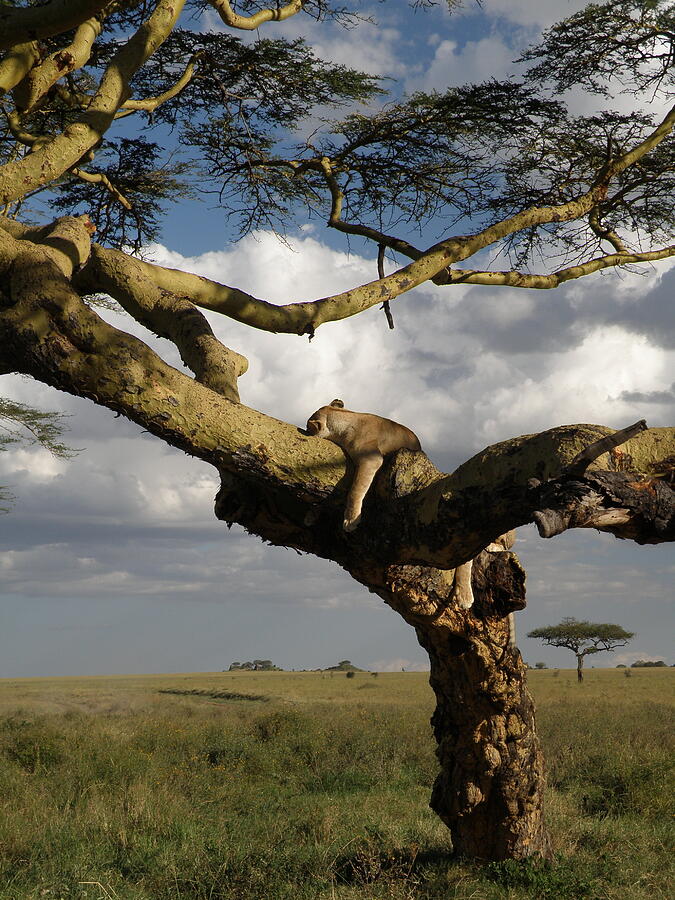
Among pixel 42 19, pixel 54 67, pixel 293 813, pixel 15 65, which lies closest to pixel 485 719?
pixel 293 813

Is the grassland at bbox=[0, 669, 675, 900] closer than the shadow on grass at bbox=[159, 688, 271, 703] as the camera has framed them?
Yes

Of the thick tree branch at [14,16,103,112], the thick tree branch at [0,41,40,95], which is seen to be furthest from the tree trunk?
the thick tree branch at [14,16,103,112]

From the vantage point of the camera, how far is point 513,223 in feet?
25.7

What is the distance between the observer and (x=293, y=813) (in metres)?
8.52

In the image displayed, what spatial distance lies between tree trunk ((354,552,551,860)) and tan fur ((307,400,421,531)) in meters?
0.99

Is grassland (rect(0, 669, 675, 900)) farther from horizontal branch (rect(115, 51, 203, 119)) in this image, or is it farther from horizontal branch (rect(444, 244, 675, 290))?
horizontal branch (rect(115, 51, 203, 119))

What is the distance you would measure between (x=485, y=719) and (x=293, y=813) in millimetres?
3540

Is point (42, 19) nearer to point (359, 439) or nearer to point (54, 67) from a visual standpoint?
point (54, 67)

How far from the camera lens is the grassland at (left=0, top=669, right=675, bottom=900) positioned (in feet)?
19.5

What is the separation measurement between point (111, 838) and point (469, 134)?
873 cm

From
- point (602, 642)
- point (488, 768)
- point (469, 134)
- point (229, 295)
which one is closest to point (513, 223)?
point (469, 134)

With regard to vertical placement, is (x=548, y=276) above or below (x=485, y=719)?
above

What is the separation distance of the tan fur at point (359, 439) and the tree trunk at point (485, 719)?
995 millimetres

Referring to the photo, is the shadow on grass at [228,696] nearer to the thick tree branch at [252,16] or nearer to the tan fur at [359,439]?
the thick tree branch at [252,16]
